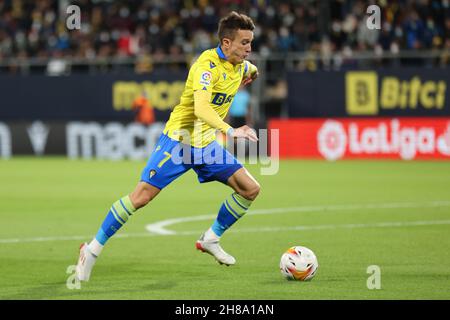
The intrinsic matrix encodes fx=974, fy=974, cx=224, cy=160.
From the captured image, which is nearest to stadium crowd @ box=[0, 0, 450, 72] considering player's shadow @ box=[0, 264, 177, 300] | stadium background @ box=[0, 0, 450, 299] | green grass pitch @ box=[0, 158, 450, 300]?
stadium background @ box=[0, 0, 450, 299]

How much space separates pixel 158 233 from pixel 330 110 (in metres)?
14.8

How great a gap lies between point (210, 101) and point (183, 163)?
65cm

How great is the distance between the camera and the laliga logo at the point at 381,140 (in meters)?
25.2

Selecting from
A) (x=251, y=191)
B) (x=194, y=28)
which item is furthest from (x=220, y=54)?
(x=194, y=28)

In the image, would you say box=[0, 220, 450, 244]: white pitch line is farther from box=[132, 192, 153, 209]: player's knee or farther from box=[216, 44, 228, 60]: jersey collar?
box=[216, 44, 228, 60]: jersey collar

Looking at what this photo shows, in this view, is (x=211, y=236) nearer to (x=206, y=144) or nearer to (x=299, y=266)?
(x=206, y=144)

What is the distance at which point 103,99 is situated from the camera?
2939 centimetres

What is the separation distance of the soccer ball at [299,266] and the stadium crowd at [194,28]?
17917 mm

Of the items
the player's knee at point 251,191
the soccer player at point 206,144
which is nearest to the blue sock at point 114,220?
the soccer player at point 206,144

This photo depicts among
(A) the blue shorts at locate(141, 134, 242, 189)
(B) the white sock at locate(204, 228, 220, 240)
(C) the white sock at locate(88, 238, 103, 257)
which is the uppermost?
(A) the blue shorts at locate(141, 134, 242, 189)

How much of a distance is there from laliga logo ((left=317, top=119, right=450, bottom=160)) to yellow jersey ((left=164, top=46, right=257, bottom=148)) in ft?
52.9

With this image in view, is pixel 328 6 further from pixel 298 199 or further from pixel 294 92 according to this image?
pixel 298 199

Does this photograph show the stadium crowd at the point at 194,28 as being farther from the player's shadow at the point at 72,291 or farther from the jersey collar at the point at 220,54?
the player's shadow at the point at 72,291

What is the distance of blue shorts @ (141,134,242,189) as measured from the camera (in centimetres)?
914
